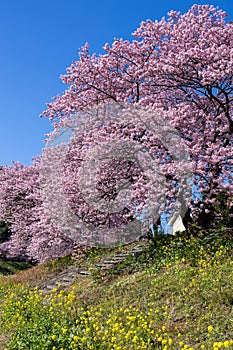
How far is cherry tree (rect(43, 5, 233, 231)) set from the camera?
36.6ft

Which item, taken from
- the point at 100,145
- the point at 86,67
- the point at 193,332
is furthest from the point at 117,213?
the point at 193,332

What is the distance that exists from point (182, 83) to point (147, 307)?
23.7 feet

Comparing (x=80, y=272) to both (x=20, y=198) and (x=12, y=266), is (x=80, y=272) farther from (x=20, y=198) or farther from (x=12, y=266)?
(x=12, y=266)

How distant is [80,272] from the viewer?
1346 cm

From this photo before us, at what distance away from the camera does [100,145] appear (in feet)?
42.3

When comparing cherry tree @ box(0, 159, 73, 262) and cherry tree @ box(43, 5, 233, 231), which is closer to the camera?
cherry tree @ box(43, 5, 233, 231)

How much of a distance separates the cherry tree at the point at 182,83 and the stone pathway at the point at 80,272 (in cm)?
273

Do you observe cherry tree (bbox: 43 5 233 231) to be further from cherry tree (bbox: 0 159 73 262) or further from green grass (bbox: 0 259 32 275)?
green grass (bbox: 0 259 32 275)

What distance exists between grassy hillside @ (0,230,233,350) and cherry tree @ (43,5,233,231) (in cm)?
209

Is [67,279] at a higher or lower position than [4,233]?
lower

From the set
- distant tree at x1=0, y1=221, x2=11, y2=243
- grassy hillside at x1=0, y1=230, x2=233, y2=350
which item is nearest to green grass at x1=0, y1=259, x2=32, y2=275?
distant tree at x1=0, y1=221, x2=11, y2=243

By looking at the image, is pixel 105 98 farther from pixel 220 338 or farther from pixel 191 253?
pixel 220 338

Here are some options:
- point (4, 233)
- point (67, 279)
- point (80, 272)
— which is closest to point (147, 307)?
point (67, 279)

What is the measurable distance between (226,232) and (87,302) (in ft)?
14.6
